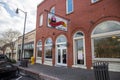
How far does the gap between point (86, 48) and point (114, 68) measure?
3.28m

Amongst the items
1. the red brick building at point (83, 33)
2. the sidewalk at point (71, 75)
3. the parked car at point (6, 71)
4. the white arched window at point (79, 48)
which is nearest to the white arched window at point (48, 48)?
the red brick building at point (83, 33)

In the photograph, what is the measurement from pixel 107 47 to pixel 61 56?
6.68m

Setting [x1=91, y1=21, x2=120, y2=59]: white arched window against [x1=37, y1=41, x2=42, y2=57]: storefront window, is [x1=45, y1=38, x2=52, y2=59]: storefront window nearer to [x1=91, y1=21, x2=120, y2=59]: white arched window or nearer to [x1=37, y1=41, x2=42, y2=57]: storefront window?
[x1=37, y1=41, x2=42, y2=57]: storefront window

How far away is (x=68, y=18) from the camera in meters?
15.6

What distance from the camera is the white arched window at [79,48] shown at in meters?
13.6

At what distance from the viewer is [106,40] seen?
Answer: 11.4 meters

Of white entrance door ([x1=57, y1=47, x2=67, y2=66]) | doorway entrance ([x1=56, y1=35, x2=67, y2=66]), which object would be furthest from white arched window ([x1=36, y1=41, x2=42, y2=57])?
white entrance door ([x1=57, y1=47, x2=67, y2=66])

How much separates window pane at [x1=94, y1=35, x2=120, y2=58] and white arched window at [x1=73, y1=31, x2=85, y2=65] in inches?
66.5

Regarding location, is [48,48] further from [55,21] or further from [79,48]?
[55,21]

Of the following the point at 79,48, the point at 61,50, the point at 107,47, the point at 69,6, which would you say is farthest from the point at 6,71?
the point at 69,6

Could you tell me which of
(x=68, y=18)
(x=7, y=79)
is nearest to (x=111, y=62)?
(x=68, y=18)

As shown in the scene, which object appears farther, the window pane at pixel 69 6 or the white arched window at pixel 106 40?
the window pane at pixel 69 6

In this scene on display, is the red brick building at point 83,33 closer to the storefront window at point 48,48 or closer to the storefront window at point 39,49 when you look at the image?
the storefront window at point 48,48

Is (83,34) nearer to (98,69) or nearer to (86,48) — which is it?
(86,48)
